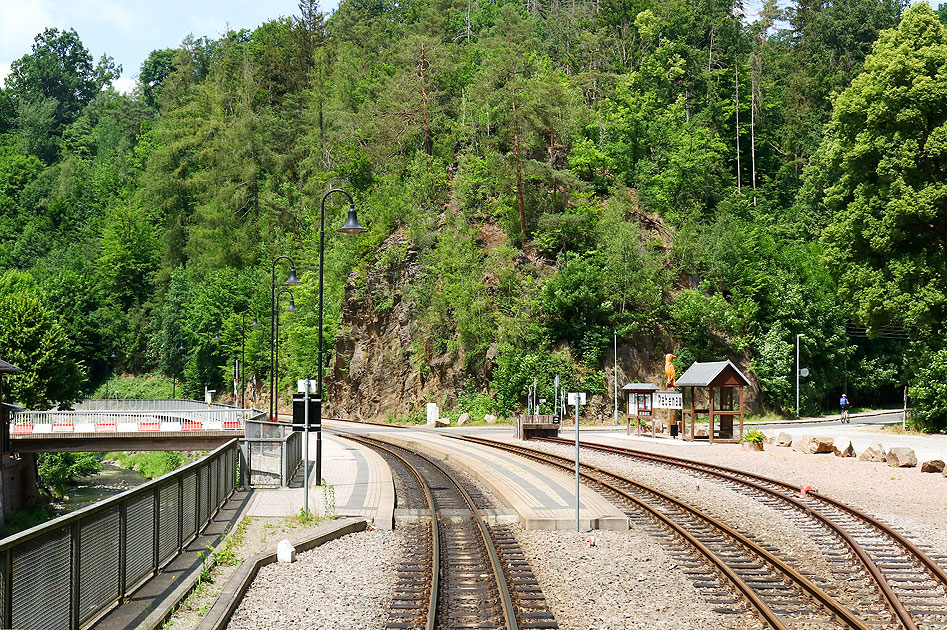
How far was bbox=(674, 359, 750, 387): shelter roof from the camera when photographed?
38616 mm

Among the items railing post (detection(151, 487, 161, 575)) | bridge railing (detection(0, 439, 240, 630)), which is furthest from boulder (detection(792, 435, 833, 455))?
railing post (detection(151, 487, 161, 575))

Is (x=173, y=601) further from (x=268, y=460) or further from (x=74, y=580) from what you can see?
(x=268, y=460)

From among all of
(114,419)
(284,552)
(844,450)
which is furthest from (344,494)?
(114,419)

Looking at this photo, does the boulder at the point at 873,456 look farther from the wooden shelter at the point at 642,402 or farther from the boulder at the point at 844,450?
the wooden shelter at the point at 642,402

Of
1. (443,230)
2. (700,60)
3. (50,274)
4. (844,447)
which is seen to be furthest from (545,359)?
(50,274)

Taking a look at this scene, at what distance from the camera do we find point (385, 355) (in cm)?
6950

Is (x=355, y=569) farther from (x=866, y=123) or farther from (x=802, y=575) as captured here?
(x=866, y=123)

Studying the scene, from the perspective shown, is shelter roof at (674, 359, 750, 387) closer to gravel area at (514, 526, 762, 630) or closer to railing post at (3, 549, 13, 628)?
gravel area at (514, 526, 762, 630)

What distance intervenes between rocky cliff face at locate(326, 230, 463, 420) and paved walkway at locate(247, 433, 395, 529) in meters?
35.8

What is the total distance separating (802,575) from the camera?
11883 mm

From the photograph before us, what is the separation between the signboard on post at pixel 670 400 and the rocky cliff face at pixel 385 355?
23158 mm

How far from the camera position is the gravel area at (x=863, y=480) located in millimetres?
17439

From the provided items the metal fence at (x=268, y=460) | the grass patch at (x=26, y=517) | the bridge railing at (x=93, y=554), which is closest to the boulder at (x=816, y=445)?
the metal fence at (x=268, y=460)

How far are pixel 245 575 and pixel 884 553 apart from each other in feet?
34.0
